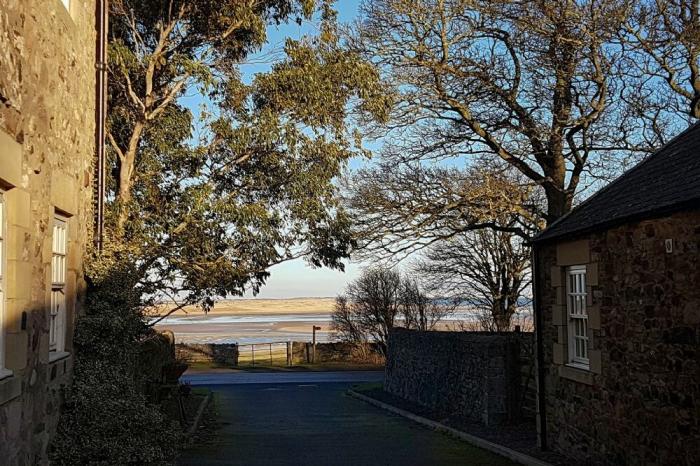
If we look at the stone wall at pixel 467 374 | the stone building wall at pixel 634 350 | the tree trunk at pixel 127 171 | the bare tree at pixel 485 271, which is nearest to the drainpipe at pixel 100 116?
the tree trunk at pixel 127 171

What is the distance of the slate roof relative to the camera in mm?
8898

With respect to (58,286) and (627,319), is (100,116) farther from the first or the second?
(627,319)

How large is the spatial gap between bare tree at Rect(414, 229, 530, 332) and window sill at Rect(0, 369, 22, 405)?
23.1 meters

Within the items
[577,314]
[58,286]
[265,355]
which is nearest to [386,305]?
[265,355]

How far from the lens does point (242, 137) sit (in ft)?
51.6

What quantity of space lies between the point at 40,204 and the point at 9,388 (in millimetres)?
1870

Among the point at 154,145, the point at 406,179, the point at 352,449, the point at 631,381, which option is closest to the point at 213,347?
the point at 406,179

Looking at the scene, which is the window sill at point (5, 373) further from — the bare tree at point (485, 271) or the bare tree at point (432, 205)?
the bare tree at point (485, 271)

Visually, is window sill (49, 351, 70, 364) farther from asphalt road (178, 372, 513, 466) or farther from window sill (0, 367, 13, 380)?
asphalt road (178, 372, 513, 466)

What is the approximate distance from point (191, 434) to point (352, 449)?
11.1ft

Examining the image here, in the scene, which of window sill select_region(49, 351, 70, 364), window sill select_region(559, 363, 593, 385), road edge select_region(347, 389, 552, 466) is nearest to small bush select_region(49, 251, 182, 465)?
window sill select_region(49, 351, 70, 364)

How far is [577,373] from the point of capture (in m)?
11.4

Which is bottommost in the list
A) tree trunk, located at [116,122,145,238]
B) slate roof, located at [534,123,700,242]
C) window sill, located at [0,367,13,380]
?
window sill, located at [0,367,13,380]

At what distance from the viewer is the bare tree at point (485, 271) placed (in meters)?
29.8
